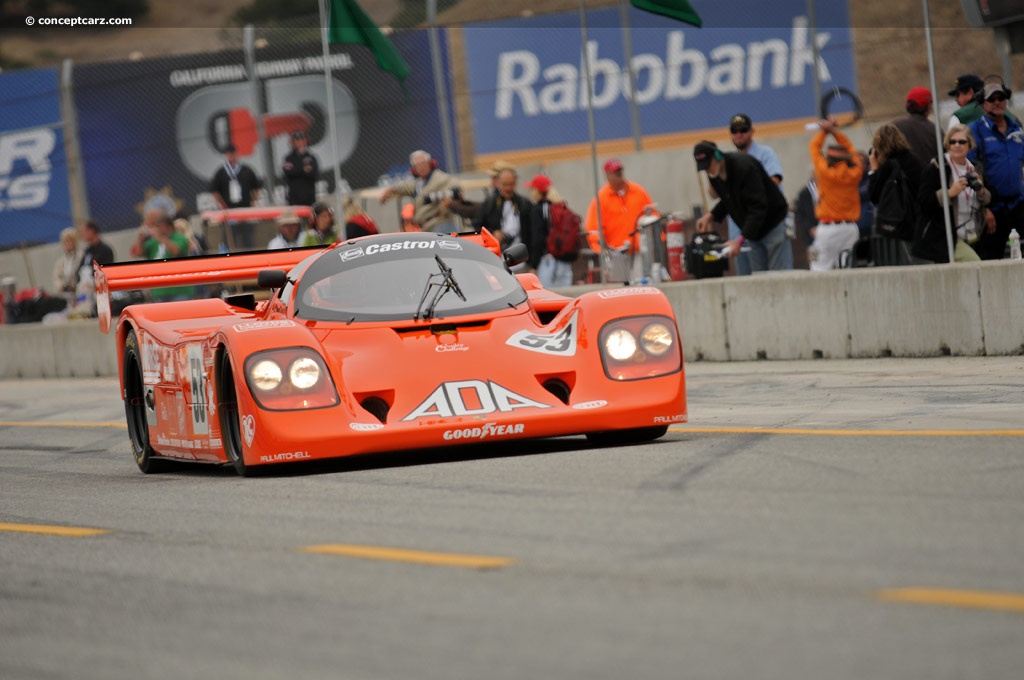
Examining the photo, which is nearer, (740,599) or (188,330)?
(740,599)

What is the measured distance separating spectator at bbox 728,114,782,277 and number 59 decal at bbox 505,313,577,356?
7.04m

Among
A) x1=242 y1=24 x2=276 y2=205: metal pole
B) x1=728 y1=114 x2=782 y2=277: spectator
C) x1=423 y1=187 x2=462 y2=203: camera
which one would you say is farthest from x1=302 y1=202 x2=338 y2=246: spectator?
x1=242 y1=24 x2=276 y2=205: metal pole

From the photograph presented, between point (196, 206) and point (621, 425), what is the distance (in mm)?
19799

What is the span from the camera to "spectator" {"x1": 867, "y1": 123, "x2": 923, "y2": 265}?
48.9ft

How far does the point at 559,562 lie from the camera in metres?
5.89

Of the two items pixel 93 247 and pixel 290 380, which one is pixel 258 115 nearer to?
pixel 93 247

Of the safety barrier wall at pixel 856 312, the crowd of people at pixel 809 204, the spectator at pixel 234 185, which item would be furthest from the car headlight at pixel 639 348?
the spectator at pixel 234 185

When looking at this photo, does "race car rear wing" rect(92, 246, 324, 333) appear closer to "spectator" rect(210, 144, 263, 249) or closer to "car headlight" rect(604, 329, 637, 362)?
"car headlight" rect(604, 329, 637, 362)

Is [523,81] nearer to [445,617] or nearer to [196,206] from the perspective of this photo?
[196,206]

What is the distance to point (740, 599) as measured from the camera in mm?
5062

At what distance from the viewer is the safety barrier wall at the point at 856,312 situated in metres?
13.5

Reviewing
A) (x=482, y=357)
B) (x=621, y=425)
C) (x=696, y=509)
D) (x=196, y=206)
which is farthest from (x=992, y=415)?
(x=196, y=206)

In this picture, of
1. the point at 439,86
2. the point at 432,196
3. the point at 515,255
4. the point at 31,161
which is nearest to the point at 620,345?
the point at 515,255

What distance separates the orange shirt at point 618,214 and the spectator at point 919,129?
3418 millimetres
